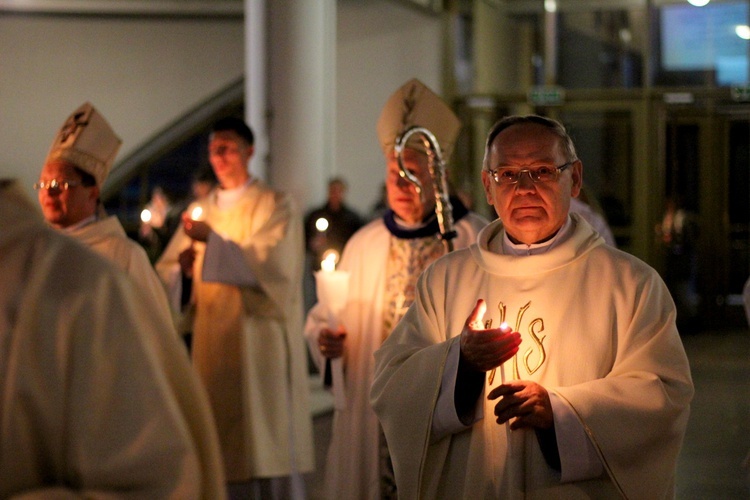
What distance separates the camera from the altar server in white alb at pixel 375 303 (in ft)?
15.7

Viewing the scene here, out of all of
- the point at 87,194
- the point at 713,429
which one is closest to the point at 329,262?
the point at 87,194

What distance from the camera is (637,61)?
15219 millimetres

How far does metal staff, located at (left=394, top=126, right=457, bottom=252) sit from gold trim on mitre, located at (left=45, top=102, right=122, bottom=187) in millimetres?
1406

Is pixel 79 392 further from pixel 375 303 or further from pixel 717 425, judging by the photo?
pixel 717 425

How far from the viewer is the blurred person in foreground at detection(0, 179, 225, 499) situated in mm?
1783

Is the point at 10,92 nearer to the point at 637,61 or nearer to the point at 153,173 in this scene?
the point at 153,173

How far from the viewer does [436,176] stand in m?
4.61

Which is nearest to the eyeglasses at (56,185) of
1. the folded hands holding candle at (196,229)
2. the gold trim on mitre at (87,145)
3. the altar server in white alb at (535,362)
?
the gold trim on mitre at (87,145)

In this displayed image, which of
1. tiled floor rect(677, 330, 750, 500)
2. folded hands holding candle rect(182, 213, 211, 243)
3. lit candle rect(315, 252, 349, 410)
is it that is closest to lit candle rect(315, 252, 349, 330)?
lit candle rect(315, 252, 349, 410)

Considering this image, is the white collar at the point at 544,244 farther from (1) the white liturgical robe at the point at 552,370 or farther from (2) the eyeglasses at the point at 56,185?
(2) the eyeglasses at the point at 56,185

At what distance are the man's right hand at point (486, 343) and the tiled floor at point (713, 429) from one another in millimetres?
4068

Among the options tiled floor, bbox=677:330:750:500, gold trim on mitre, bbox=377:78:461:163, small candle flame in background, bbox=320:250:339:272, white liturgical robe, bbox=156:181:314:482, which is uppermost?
gold trim on mitre, bbox=377:78:461:163

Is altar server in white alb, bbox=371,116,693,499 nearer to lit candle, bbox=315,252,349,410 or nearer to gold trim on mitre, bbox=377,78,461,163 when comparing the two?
lit candle, bbox=315,252,349,410

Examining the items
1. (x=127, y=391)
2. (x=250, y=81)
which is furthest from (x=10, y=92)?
(x=127, y=391)
